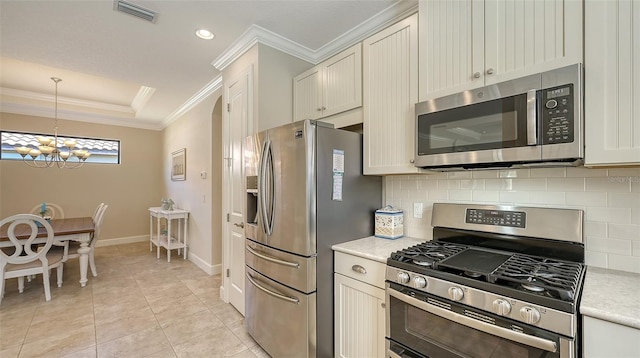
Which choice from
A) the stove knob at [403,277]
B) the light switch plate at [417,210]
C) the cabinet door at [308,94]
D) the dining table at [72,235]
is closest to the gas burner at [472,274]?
the stove knob at [403,277]

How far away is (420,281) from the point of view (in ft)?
4.37

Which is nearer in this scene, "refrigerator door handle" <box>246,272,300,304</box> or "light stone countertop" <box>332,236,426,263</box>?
"light stone countertop" <box>332,236,426,263</box>

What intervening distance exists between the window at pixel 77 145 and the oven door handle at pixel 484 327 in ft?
21.4

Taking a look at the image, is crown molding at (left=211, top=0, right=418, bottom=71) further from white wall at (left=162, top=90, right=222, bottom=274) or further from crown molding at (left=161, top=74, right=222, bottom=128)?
white wall at (left=162, top=90, right=222, bottom=274)

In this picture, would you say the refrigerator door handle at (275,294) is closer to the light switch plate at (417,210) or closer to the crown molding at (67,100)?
the light switch plate at (417,210)

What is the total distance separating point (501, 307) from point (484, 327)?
118 millimetres

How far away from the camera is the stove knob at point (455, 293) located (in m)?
1.20

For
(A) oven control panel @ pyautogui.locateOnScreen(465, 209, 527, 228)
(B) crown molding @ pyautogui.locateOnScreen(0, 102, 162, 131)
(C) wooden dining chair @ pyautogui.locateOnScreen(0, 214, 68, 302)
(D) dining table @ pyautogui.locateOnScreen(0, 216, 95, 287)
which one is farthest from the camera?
(B) crown molding @ pyautogui.locateOnScreen(0, 102, 162, 131)

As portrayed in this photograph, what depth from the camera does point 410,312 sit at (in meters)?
1.41

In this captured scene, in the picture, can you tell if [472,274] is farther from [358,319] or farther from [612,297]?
[358,319]

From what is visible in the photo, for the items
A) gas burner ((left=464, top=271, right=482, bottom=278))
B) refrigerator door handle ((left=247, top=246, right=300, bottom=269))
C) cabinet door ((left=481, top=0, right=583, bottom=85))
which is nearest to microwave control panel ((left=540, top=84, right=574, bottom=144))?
cabinet door ((left=481, top=0, right=583, bottom=85))

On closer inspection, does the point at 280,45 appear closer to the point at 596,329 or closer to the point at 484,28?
the point at 484,28

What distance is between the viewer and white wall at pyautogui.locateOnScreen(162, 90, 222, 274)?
4055 mm

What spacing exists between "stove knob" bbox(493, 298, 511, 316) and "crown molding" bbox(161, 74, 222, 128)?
3587mm
